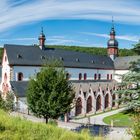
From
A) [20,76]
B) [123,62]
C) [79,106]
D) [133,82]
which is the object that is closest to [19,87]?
[20,76]

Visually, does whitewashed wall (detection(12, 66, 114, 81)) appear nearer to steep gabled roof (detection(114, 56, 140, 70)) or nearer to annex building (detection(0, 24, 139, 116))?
annex building (detection(0, 24, 139, 116))

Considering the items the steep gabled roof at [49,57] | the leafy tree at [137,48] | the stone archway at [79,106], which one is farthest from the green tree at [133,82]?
the steep gabled roof at [49,57]

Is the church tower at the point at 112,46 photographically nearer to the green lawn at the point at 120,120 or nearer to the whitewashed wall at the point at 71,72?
the whitewashed wall at the point at 71,72

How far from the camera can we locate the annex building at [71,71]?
47.0 metres

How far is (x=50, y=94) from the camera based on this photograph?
78.8ft

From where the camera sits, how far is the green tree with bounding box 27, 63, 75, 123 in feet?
78.6

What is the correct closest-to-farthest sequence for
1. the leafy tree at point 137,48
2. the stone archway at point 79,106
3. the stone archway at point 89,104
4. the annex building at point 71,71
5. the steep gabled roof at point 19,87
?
the leafy tree at point 137,48, the steep gabled roof at point 19,87, the stone archway at point 79,106, the annex building at point 71,71, the stone archway at point 89,104

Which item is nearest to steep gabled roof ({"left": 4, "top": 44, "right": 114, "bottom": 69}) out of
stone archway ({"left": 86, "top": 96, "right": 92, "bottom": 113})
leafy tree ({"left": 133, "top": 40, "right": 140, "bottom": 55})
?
stone archway ({"left": 86, "top": 96, "right": 92, "bottom": 113})

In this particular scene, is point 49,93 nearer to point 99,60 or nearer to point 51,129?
point 51,129

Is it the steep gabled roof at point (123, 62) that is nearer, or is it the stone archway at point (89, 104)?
the stone archway at point (89, 104)

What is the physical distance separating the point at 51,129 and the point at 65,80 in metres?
16.0

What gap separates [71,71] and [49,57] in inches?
235

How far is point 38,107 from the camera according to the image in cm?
2425

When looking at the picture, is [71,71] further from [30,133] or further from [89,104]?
[30,133]
